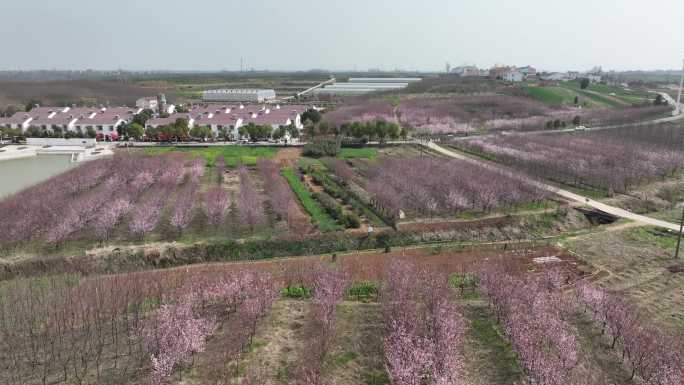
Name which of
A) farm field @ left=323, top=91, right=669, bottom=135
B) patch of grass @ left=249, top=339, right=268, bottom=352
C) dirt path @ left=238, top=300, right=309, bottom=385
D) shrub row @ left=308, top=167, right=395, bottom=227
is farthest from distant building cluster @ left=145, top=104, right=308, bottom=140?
patch of grass @ left=249, top=339, right=268, bottom=352

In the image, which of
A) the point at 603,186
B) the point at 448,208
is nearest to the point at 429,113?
the point at 603,186

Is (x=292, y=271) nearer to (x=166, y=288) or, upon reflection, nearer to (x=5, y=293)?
(x=166, y=288)

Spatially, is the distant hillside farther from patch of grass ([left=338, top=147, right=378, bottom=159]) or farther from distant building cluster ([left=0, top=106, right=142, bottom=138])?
patch of grass ([left=338, top=147, right=378, bottom=159])

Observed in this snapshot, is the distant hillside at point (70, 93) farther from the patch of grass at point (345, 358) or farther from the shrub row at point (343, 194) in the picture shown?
the patch of grass at point (345, 358)

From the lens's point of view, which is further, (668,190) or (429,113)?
(429,113)

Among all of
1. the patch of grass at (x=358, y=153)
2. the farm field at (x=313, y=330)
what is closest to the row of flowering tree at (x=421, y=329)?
the farm field at (x=313, y=330)
